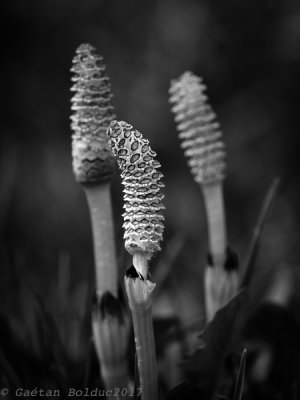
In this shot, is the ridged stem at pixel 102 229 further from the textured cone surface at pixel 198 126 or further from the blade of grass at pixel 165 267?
the blade of grass at pixel 165 267

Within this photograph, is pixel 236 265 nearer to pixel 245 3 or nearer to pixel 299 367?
pixel 299 367

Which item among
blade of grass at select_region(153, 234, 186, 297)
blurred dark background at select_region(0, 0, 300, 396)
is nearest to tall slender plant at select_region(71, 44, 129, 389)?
blade of grass at select_region(153, 234, 186, 297)

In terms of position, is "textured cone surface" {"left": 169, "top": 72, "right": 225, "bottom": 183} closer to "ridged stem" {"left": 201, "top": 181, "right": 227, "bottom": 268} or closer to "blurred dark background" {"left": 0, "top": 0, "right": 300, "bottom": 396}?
"ridged stem" {"left": 201, "top": 181, "right": 227, "bottom": 268}

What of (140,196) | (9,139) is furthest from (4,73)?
(140,196)

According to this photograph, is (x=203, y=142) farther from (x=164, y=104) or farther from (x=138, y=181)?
(x=164, y=104)

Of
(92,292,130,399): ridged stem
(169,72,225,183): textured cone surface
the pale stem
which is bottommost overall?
(92,292,130,399): ridged stem

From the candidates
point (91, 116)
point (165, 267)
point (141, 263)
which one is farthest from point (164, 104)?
point (141, 263)

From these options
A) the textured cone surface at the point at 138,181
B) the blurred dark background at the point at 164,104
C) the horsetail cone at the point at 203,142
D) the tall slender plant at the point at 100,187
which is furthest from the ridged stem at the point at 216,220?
the blurred dark background at the point at 164,104
